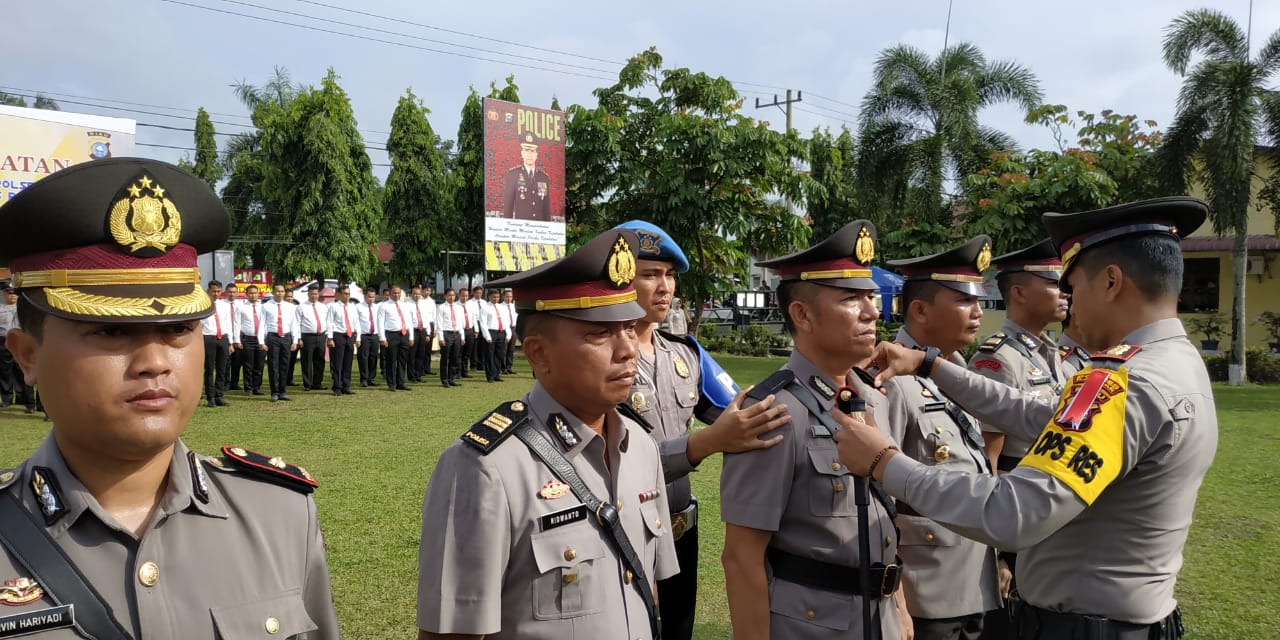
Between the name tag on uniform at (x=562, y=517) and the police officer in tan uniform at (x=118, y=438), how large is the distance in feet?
2.23

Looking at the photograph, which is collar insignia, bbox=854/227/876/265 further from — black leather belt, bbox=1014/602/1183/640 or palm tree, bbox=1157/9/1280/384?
palm tree, bbox=1157/9/1280/384

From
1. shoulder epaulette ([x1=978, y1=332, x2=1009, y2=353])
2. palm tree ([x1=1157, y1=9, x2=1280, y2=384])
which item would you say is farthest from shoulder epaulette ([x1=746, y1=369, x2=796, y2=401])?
palm tree ([x1=1157, y1=9, x2=1280, y2=384])

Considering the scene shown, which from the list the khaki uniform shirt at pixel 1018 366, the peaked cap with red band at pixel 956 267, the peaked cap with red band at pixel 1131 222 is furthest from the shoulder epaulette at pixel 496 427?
the khaki uniform shirt at pixel 1018 366

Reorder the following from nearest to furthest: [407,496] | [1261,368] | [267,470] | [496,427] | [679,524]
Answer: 1. [267,470]
2. [496,427]
3. [679,524]
4. [407,496]
5. [1261,368]

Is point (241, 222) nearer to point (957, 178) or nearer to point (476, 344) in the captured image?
point (476, 344)

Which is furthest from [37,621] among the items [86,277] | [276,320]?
[276,320]

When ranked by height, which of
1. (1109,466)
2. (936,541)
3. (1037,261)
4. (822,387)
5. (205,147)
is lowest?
(936,541)

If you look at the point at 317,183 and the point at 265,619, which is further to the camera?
the point at 317,183

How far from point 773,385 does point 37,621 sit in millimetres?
2127

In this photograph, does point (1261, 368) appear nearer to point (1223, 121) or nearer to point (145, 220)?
point (1223, 121)

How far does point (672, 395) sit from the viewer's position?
3967 mm

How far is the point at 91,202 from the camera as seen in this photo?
4.72 feet

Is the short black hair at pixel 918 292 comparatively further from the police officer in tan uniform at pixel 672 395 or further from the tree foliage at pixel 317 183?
the tree foliage at pixel 317 183

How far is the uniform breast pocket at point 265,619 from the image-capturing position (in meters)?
1.49
